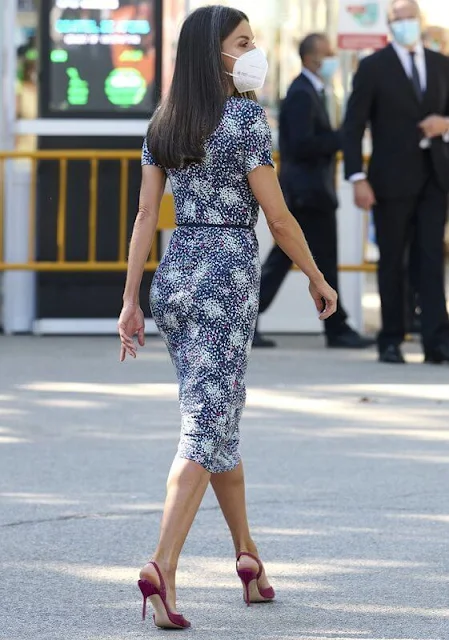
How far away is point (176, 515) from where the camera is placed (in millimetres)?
4527

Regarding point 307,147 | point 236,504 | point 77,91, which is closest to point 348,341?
point 307,147

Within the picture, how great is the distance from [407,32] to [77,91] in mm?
2350

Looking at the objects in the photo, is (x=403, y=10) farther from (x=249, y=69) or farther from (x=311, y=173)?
(x=249, y=69)

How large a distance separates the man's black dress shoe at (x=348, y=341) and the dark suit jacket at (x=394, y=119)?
1234 millimetres

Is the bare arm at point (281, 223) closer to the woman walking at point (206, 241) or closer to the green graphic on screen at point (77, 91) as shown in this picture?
the woman walking at point (206, 241)

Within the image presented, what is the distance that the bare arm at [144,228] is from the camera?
4.62 metres

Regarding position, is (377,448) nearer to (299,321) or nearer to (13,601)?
(13,601)

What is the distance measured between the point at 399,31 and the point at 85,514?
4684mm

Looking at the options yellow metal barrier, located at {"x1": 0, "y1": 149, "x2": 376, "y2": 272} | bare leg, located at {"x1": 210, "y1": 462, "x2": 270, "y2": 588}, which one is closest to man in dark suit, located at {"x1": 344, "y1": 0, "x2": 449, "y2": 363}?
yellow metal barrier, located at {"x1": 0, "y1": 149, "x2": 376, "y2": 272}

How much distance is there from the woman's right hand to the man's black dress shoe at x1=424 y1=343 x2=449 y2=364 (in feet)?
17.1

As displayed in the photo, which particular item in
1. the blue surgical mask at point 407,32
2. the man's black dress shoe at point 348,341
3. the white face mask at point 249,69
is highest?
the white face mask at point 249,69

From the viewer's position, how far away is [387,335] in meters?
9.83

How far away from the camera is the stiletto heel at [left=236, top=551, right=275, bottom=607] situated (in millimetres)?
4762

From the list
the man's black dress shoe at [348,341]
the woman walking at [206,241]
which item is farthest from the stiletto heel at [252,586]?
the man's black dress shoe at [348,341]
